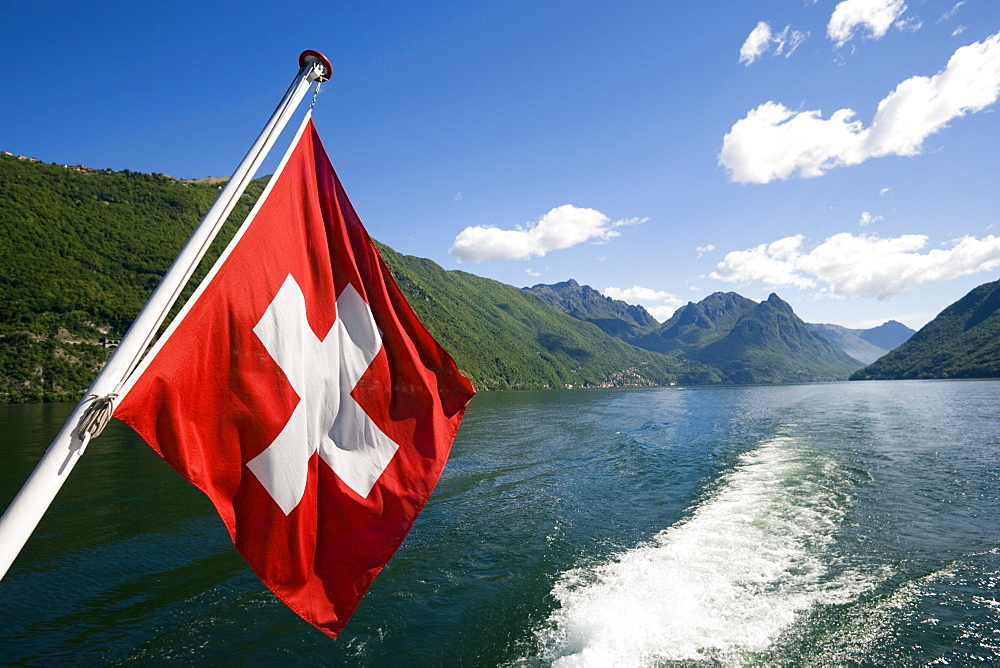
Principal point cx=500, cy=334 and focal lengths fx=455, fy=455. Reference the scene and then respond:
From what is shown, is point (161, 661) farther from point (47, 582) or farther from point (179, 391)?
point (179, 391)

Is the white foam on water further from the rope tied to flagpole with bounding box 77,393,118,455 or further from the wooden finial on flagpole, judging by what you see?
the wooden finial on flagpole

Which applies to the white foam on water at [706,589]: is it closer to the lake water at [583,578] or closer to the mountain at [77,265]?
the lake water at [583,578]

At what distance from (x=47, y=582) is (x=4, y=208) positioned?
171 metres

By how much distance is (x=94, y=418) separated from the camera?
2.17 meters

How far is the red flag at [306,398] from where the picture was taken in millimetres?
3068

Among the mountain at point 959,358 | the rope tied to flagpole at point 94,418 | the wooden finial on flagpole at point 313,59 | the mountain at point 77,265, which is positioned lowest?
the mountain at point 959,358

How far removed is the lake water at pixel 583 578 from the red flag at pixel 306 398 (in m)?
4.46

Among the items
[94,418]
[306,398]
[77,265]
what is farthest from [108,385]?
[77,265]

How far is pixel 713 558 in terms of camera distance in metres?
10.1

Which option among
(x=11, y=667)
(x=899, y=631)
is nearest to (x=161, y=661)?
(x=11, y=667)

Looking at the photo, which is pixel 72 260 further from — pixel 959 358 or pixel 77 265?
pixel 959 358

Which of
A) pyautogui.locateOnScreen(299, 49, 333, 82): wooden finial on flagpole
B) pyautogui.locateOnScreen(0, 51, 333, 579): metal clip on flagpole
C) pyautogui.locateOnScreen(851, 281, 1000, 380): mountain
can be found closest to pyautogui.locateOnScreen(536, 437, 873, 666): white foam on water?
pyautogui.locateOnScreen(0, 51, 333, 579): metal clip on flagpole

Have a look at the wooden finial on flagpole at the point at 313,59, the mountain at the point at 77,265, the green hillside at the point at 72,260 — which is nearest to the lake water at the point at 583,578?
the wooden finial on flagpole at the point at 313,59

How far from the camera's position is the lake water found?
684 centimetres
